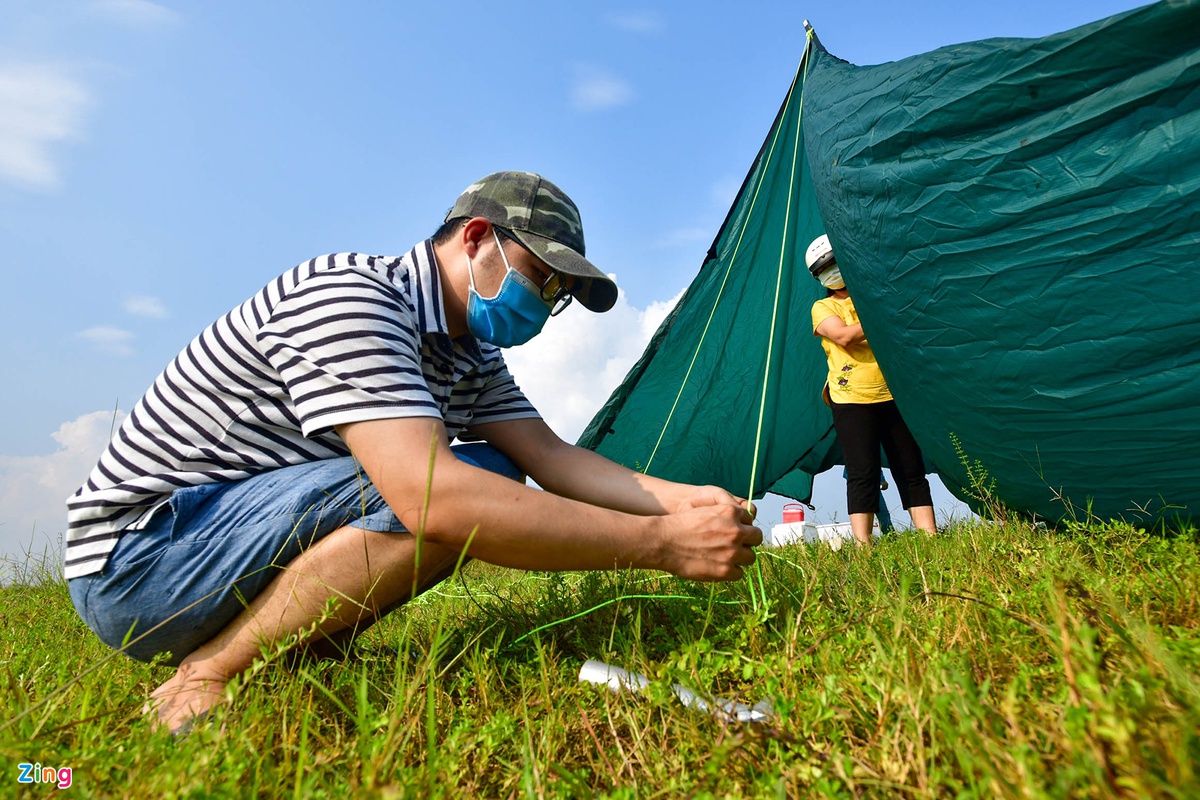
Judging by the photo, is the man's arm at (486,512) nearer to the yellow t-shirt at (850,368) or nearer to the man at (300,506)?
the man at (300,506)

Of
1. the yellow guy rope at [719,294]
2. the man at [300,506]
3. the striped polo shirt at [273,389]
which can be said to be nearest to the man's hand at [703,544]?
the man at [300,506]

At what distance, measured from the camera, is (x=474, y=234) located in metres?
1.75

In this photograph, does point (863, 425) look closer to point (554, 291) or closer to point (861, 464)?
point (861, 464)

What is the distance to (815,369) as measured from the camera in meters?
4.08

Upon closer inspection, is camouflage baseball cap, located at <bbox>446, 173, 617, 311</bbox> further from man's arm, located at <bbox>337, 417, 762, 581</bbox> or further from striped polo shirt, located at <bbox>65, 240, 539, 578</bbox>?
man's arm, located at <bbox>337, 417, 762, 581</bbox>

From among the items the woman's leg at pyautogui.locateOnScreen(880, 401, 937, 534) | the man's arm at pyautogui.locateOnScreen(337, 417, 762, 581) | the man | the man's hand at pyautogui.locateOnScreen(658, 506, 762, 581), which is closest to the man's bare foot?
the man

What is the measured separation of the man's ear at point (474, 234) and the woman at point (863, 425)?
6.68 ft

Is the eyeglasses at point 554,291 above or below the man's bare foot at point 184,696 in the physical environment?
above

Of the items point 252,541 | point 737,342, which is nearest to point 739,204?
point 737,342

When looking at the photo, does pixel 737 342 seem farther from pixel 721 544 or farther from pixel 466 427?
pixel 721 544

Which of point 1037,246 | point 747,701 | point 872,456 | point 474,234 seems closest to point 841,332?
point 872,456

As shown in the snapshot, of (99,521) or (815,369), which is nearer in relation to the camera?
(99,521)

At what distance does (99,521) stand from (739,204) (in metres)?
3.24

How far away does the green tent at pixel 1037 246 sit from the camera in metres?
1.75
